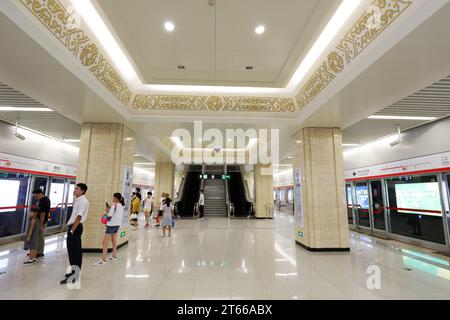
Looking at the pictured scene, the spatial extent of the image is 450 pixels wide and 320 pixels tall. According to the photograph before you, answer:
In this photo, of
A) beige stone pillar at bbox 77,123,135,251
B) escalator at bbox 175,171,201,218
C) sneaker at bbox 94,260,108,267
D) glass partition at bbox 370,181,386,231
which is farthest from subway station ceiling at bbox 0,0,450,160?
escalator at bbox 175,171,201,218

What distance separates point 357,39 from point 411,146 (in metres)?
5.75

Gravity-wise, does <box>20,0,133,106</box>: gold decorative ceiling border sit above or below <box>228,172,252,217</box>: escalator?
above

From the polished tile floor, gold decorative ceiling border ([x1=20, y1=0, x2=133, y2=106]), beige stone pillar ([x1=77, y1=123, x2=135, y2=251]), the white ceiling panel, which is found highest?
the white ceiling panel

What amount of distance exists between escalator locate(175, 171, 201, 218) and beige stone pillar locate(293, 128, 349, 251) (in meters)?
9.74

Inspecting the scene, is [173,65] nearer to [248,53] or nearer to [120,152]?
[248,53]

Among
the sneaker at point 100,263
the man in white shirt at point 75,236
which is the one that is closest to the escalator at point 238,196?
the sneaker at point 100,263

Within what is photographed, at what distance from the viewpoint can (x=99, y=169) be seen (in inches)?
239

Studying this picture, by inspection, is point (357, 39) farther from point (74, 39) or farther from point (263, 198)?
point (263, 198)

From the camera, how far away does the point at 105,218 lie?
4930 millimetres

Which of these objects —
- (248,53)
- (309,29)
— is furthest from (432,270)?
(248,53)

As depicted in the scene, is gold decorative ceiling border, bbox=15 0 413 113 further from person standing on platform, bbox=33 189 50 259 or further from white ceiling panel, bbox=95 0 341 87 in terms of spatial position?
person standing on platform, bbox=33 189 50 259

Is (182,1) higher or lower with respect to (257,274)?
higher

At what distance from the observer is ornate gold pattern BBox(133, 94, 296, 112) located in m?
5.78
